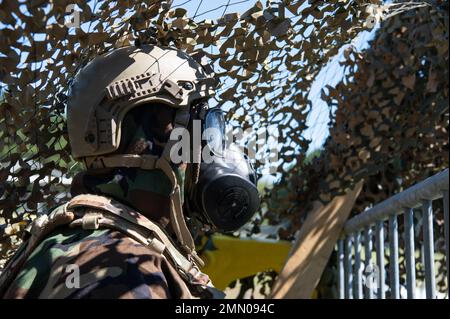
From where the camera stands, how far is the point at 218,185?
2215 millimetres

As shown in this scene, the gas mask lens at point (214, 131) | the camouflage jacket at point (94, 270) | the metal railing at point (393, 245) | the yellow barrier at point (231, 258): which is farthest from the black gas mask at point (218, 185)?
the yellow barrier at point (231, 258)

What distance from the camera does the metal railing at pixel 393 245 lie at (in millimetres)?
3066

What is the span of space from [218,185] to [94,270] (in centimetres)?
62

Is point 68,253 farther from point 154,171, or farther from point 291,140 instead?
point 291,140

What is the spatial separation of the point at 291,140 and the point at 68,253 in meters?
2.64

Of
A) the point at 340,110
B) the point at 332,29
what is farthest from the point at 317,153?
the point at 332,29

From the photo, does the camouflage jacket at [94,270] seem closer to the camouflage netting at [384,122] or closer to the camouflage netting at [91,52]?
the camouflage netting at [91,52]

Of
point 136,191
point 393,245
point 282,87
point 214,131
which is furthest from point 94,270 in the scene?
point 393,245

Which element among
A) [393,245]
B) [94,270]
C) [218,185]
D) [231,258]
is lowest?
[94,270]

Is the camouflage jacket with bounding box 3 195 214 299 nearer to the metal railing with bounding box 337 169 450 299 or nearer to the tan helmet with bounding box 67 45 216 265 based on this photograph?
the tan helmet with bounding box 67 45 216 265

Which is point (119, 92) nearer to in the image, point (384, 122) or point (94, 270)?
point (94, 270)

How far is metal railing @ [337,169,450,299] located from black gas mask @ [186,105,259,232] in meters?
0.91

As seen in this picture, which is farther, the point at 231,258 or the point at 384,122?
the point at 231,258

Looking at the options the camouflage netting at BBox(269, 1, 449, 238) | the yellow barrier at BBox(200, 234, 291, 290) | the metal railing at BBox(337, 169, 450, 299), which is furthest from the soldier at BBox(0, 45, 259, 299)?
the yellow barrier at BBox(200, 234, 291, 290)
